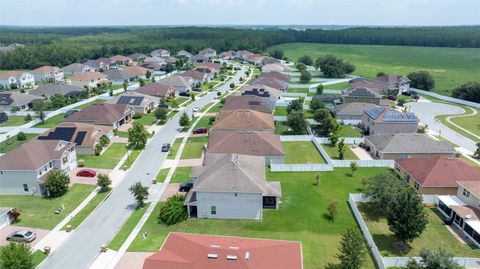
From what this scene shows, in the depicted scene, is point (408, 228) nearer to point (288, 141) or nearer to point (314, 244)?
point (314, 244)

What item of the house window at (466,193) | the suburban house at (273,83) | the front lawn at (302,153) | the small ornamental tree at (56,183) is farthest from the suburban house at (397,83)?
the small ornamental tree at (56,183)

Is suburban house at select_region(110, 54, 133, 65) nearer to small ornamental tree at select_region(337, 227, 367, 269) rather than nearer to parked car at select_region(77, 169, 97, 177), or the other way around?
parked car at select_region(77, 169, 97, 177)

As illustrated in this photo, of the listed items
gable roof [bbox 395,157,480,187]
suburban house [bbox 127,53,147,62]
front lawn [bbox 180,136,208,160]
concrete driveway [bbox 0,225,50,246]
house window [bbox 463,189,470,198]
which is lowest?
concrete driveway [bbox 0,225,50,246]

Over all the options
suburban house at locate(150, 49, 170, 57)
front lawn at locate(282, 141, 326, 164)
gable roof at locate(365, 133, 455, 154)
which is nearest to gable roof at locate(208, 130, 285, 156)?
front lawn at locate(282, 141, 326, 164)

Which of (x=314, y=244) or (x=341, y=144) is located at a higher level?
(x=341, y=144)

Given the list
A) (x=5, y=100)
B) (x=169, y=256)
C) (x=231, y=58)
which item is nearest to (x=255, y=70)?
(x=231, y=58)

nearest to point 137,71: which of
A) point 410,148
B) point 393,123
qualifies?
point 393,123
